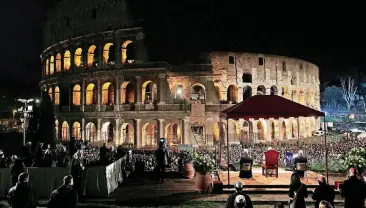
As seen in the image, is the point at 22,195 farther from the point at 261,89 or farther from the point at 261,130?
the point at 261,89

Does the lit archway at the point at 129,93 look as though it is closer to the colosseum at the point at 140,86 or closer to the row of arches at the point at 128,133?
the colosseum at the point at 140,86

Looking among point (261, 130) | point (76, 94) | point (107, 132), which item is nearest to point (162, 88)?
point (107, 132)

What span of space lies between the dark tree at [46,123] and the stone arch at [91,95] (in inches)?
626

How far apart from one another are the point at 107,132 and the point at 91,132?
84.4 inches

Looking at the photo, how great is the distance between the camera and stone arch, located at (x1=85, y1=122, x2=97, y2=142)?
3597 cm

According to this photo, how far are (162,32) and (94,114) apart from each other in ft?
35.8

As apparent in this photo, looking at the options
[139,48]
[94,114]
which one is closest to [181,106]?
[139,48]

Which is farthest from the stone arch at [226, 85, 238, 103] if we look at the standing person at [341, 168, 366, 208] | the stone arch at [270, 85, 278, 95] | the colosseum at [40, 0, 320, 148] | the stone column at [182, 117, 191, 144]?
the standing person at [341, 168, 366, 208]

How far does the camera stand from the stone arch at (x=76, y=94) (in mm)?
37438

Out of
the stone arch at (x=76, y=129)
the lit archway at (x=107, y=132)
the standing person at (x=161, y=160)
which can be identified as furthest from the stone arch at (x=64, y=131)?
the standing person at (x=161, y=160)

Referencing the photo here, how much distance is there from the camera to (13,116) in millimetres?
63219

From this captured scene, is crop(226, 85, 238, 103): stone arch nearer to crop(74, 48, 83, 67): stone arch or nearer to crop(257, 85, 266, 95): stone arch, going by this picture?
crop(257, 85, 266, 95): stone arch

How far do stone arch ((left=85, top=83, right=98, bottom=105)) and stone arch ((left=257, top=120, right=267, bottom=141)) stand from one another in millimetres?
17715

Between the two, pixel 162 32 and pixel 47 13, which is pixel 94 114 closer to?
pixel 162 32
